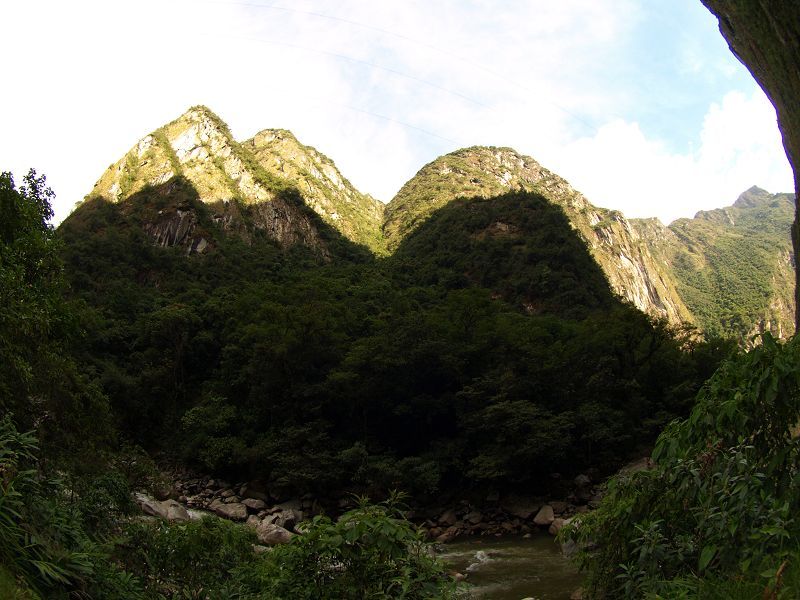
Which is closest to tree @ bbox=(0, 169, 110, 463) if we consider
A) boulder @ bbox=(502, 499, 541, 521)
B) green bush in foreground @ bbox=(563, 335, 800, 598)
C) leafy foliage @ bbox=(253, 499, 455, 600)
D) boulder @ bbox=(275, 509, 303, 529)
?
leafy foliage @ bbox=(253, 499, 455, 600)

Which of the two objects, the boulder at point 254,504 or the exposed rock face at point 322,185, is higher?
the exposed rock face at point 322,185

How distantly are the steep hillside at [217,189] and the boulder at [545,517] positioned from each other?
165 ft

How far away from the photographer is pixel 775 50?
548 centimetres

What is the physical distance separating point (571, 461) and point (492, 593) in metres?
14.2

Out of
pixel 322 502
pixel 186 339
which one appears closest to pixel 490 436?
pixel 322 502

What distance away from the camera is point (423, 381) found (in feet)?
91.6

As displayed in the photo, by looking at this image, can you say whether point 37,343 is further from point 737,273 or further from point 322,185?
point 737,273

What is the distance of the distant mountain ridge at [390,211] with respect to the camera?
68938 mm

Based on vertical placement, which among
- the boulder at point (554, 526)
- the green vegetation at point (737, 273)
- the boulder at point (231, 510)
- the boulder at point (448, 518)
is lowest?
the boulder at point (448, 518)

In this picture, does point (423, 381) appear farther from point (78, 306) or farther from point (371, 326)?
point (78, 306)

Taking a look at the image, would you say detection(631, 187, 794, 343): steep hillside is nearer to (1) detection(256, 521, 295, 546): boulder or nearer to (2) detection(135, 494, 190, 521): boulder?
(1) detection(256, 521, 295, 546): boulder

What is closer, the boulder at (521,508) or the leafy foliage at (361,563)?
the leafy foliage at (361,563)

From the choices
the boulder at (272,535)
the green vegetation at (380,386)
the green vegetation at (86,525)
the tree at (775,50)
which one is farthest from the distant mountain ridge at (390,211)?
the tree at (775,50)

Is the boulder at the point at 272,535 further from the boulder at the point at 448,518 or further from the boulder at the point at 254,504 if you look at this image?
the boulder at the point at 448,518
